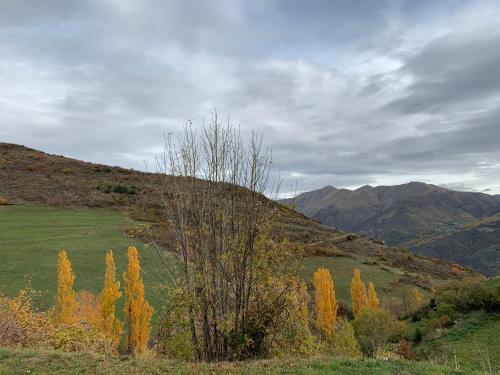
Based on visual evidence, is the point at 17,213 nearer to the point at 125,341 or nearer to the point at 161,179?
the point at 125,341

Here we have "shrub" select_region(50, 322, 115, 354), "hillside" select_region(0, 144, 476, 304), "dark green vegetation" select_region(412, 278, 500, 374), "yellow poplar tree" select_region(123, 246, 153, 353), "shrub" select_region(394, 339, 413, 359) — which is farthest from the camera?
"hillside" select_region(0, 144, 476, 304)

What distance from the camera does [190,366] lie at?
1060 cm

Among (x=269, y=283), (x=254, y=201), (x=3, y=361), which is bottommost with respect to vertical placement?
(x=3, y=361)

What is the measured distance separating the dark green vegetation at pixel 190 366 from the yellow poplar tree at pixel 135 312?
17462 mm

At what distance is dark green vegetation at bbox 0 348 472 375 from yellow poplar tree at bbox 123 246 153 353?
687 inches

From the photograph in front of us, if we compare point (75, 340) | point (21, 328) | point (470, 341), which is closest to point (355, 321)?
point (470, 341)

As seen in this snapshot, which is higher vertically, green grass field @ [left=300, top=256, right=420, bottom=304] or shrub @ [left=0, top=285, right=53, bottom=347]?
shrub @ [left=0, top=285, right=53, bottom=347]

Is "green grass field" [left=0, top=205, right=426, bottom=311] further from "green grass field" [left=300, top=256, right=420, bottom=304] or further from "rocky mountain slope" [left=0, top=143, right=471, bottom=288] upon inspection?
"rocky mountain slope" [left=0, top=143, right=471, bottom=288]

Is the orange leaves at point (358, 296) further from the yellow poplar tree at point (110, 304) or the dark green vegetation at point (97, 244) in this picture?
the yellow poplar tree at point (110, 304)

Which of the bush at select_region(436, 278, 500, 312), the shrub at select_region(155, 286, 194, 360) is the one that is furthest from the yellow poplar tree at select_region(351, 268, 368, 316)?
the shrub at select_region(155, 286, 194, 360)

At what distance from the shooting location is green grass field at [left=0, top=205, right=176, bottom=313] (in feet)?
115

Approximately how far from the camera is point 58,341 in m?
17.3

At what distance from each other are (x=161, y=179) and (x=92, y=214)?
5400cm

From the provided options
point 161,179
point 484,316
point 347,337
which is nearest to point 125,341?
point 347,337
